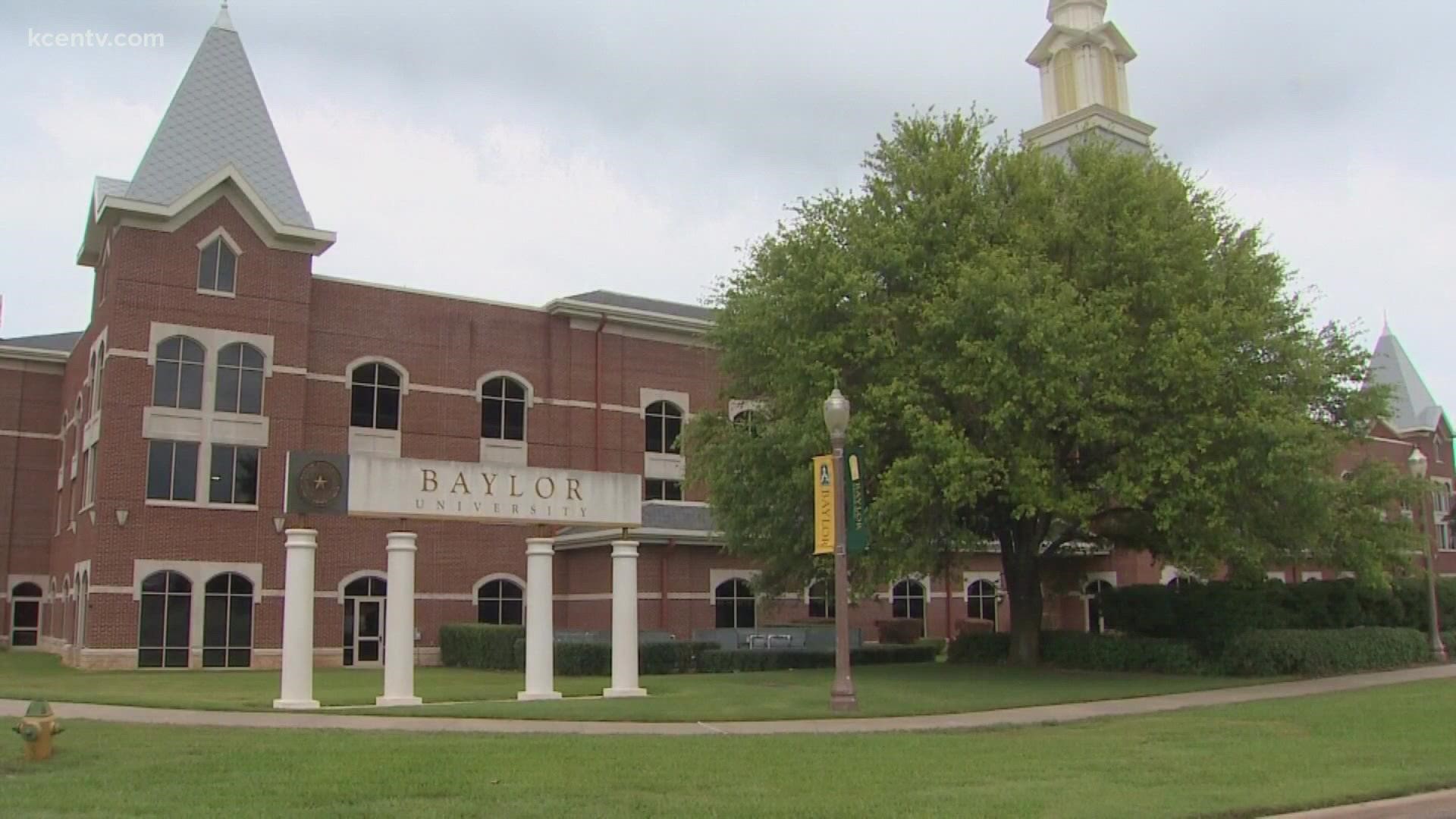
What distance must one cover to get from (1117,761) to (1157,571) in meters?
34.2

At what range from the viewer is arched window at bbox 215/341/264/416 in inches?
1398

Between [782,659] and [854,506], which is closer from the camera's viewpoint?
[854,506]

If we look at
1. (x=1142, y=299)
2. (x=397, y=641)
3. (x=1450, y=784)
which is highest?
(x=1142, y=299)

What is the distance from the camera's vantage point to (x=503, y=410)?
1594 inches

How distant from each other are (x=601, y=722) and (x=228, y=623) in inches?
855

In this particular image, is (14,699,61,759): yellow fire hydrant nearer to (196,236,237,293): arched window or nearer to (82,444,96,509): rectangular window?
(82,444,96,509): rectangular window

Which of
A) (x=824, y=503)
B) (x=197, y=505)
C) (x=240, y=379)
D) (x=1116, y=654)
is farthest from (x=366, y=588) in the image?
(x=824, y=503)

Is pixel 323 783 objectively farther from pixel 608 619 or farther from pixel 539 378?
pixel 539 378

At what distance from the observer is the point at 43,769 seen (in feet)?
36.6

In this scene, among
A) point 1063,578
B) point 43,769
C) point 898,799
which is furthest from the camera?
point 1063,578

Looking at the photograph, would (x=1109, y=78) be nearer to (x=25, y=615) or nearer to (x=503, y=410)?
A: (x=503, y=410)

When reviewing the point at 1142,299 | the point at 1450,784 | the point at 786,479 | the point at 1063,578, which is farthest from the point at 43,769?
the point at 1063,578

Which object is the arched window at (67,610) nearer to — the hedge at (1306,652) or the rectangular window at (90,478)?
the rectangular window at (90,478)

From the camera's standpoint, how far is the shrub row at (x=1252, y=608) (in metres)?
26.0
